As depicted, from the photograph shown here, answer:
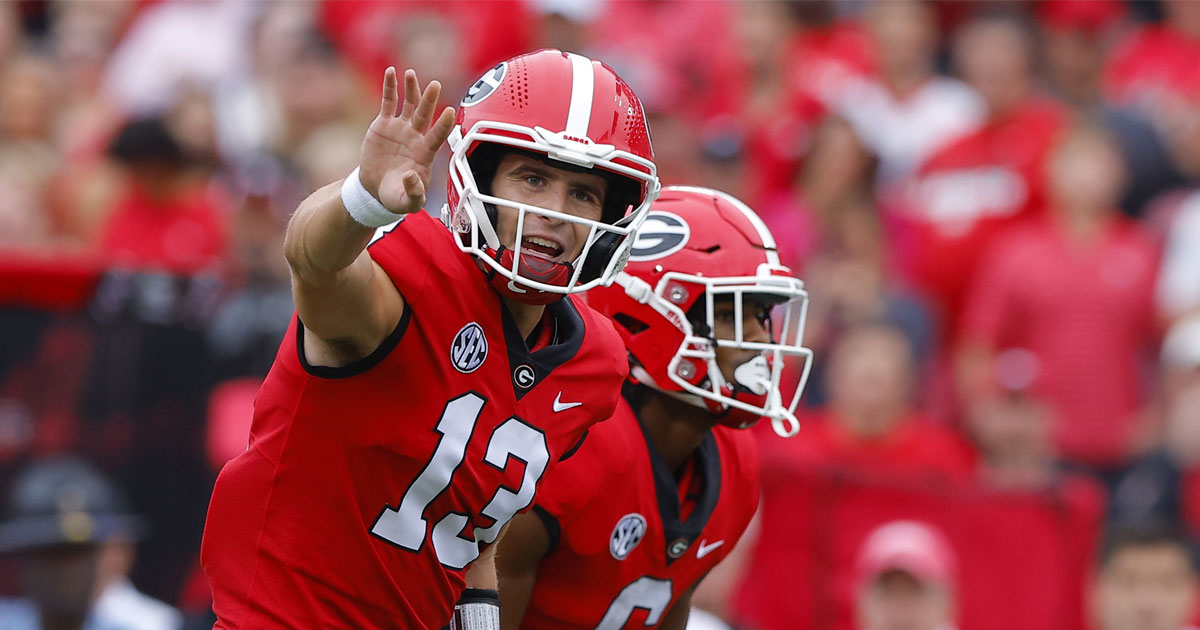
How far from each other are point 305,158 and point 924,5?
343 centimetres

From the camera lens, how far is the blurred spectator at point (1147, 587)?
5.66 metres

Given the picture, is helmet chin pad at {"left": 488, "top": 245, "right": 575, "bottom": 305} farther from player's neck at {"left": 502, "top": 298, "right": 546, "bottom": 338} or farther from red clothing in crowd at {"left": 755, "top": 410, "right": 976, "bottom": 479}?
red clothing in crowd at {"left": 755, "top": 410, "right": 976, "bottom": 479}

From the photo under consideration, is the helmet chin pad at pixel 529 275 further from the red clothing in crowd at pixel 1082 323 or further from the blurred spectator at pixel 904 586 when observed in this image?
the red clothing in crowd at pixel 1082 323

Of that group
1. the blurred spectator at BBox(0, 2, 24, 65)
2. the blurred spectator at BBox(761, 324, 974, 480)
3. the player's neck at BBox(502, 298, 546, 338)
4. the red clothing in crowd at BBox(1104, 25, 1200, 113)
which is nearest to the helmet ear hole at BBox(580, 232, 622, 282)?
the player's neck at BBox(502, 298, 546, 338)

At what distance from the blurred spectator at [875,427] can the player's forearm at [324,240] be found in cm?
385

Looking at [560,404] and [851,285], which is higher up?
[851,285]

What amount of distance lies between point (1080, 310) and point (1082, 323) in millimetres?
57

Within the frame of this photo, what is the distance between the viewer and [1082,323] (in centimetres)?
720

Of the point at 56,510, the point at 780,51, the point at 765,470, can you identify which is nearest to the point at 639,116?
the point at 765,470

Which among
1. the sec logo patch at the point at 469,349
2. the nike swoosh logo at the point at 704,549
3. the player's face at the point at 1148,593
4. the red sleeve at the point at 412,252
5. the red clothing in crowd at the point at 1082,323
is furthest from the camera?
the red clothing in crowd at the point at 1082,323

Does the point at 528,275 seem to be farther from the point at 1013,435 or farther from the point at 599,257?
the point at 1013,435

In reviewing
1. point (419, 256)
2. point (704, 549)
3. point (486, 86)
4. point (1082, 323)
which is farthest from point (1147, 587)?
point (419, 256)

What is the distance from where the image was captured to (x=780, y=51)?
27.6ft

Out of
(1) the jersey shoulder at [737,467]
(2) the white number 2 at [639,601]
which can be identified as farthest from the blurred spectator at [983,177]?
(2) the white number 2 at [639,601]
